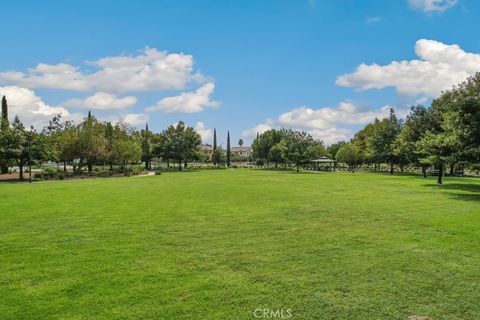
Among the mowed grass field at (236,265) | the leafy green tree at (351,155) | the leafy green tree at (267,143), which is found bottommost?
the mowed grass field at (236,265)

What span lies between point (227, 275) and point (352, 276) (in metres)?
Result: 2.41

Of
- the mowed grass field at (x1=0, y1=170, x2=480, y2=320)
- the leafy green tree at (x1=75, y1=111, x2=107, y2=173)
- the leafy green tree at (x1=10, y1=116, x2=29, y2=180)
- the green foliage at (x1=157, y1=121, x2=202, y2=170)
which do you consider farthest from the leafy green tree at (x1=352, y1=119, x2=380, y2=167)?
the mowed grass field at (x1=0, y1=170, x2=480, y2=320)

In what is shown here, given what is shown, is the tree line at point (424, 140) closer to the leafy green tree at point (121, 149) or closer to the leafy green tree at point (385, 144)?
the leafy green tree at point (385, 144)

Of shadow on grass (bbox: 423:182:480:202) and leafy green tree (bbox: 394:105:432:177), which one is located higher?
leafy green tree (bbox: 394:105:432:177)

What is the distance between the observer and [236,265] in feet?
27.2

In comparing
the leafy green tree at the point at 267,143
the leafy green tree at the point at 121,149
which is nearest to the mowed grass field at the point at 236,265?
the leafy green tree at the point at 121,149

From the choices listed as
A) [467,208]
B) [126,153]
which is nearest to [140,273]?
[467,208]

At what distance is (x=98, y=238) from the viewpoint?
1070 cm

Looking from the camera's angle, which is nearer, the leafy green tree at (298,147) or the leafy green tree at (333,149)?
the leafy green tree at (298,147)

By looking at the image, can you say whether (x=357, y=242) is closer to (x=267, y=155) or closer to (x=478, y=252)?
(x=478, y=252)

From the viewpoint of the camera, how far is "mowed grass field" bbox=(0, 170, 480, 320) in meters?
6.18

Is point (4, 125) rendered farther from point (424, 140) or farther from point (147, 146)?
point (424, 140)

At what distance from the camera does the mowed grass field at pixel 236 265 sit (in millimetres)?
6176

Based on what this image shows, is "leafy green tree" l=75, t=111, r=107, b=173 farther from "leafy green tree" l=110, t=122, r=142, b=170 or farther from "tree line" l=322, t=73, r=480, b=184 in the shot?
"tree line" l=322, t=73, r=480, b=184
